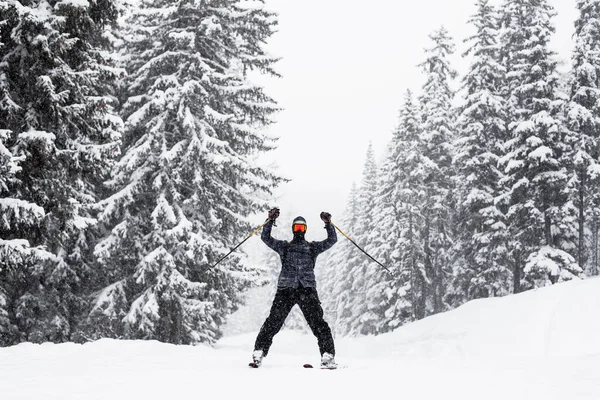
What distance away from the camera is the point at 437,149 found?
31.0 meters

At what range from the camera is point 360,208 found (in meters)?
45.8

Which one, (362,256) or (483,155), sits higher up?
(483,155)

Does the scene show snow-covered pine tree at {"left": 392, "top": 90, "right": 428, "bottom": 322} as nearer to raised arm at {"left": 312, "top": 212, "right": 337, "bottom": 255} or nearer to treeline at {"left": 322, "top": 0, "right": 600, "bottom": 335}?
treeline at {"left": 322, "top": 0, "right": 600, "bottom": 335}

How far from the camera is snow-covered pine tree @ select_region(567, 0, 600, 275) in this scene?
23.6 m

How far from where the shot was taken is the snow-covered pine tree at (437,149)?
99.1ft

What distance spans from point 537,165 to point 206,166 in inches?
645

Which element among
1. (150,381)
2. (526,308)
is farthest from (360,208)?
(150,381)

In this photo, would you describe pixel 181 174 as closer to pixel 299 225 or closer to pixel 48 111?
pixel 48 111

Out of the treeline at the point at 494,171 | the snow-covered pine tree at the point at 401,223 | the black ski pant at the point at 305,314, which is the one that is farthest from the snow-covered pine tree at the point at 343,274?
the black ski pant at the point at 305,314

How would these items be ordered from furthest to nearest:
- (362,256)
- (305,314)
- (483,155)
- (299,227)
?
1. (362,256)
2. (483,155)
3. (299,227)
4. (305,314)

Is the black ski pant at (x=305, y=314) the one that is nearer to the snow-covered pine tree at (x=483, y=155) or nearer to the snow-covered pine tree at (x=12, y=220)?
the snow-covered pine tree at (x=12, y=220)

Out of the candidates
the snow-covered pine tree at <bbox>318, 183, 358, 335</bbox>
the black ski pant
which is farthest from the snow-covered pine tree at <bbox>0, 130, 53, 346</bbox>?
the snow-covered pine tree at <bbox>318, 183, 358, 335</bbox>

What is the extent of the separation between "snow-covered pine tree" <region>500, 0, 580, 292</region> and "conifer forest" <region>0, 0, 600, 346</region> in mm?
107

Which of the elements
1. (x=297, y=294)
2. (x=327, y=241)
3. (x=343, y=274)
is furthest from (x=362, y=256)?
(x=297, y=294)
